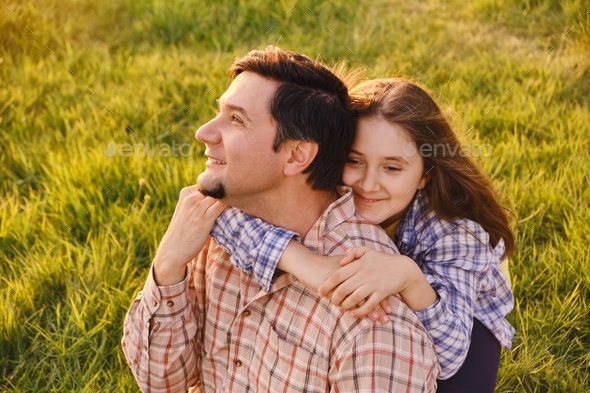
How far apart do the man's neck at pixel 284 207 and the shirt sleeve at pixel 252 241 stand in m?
0.09

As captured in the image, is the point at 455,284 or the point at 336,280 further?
the point at 455,284

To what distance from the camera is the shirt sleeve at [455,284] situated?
2.12 m

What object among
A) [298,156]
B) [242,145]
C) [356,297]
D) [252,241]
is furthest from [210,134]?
[356,297]

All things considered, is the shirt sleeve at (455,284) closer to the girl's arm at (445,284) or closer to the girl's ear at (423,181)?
the girl's arm at (445,284)

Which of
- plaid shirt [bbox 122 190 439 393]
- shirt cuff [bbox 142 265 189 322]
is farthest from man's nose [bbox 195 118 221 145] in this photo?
shirt cuff [bbox 142 265 189 322]

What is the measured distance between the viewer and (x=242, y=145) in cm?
227

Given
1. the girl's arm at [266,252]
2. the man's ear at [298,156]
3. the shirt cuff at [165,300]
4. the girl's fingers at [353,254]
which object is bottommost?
the shirt cuff at [165,300]

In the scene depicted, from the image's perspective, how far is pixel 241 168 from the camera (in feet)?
7.38

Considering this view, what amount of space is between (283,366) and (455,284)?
695 millimetres

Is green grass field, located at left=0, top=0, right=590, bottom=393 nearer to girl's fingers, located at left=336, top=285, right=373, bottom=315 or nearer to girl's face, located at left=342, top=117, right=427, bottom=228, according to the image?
girl's face, located at left=342, top=117, right=427, bottom=228

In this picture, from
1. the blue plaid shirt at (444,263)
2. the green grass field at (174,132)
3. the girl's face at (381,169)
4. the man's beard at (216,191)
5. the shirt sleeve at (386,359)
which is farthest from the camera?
the green grass field at (174,132)

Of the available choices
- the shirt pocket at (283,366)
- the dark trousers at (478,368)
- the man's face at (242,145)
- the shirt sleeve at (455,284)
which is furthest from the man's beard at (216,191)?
the dark trousers at (478,368)

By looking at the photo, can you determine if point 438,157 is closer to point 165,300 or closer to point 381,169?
point 381,169

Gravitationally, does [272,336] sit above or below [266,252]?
below
